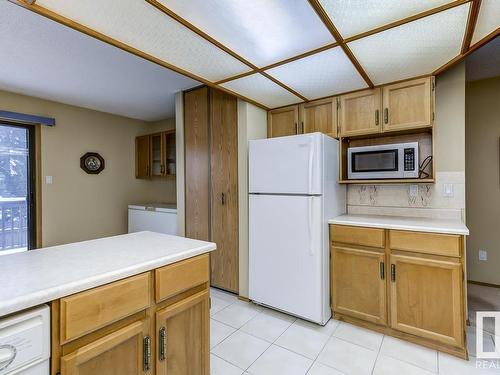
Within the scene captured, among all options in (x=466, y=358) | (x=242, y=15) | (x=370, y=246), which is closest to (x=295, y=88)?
(x=242, y=15)

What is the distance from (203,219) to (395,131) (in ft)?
7.23

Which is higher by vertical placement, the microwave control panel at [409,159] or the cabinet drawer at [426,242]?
the microwave control panel at [409,159]


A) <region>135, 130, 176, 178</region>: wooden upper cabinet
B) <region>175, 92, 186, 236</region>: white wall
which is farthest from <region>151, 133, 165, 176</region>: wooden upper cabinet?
<region>175, 92, 186, 236</region>: white wall

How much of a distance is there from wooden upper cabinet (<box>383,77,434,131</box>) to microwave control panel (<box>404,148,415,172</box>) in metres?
0.20

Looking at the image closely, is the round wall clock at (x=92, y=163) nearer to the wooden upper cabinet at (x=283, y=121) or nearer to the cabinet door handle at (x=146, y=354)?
the wooden upper cabinet at (x=283, y=121)

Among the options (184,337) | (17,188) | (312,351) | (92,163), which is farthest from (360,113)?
(17,188)

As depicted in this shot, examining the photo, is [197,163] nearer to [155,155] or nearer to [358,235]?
[155,155]

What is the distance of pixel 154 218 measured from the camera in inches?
154

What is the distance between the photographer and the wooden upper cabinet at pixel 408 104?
220cm

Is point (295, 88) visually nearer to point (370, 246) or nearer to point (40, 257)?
point (370, 246)

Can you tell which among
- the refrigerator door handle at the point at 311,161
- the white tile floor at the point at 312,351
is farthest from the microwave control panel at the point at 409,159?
the white tile floor at the point at 312,351

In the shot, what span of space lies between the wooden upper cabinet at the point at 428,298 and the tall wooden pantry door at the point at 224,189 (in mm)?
1555

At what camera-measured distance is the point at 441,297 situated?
189 centimetres

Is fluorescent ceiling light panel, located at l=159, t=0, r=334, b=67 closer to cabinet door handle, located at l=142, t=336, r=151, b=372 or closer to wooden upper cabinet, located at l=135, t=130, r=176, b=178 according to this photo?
cabinet door handle, located at l=142, t=336, r=151, b=372
